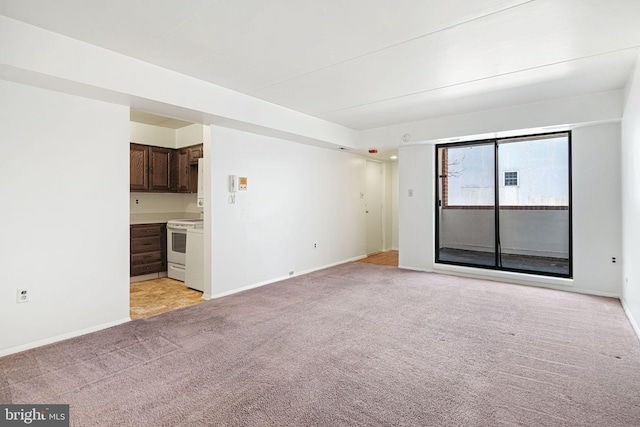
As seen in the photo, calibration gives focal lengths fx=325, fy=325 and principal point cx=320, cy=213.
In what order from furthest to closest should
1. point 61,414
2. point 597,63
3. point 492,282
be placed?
point 492,282, point 597,63, point 61,414

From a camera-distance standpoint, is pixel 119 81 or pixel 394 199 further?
pixel 394 199

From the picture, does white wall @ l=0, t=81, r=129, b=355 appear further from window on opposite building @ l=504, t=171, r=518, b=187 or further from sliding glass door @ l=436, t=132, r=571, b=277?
window on opposite building @ l=504, t=171, r=518, b=187

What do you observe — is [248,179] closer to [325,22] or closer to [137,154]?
[137,154]

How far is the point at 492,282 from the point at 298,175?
11.7 feet

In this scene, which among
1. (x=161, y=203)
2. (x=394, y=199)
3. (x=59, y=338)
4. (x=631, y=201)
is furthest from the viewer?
(x=394, y=199)

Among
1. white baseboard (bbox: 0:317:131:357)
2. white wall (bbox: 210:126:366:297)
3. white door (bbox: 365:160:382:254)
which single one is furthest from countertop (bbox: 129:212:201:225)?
white door (bbox: 365:160:382:254)

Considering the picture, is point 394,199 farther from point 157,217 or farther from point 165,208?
point 157,217

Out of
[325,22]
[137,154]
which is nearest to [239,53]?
[325,22]

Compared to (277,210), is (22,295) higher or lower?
lower

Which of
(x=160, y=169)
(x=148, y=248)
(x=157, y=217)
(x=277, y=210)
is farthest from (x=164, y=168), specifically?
(x=277, y=210)

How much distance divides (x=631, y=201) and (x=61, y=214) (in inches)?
222

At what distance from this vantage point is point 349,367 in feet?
8.08

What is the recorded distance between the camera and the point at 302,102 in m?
4.50

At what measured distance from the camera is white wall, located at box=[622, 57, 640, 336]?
3.03m
